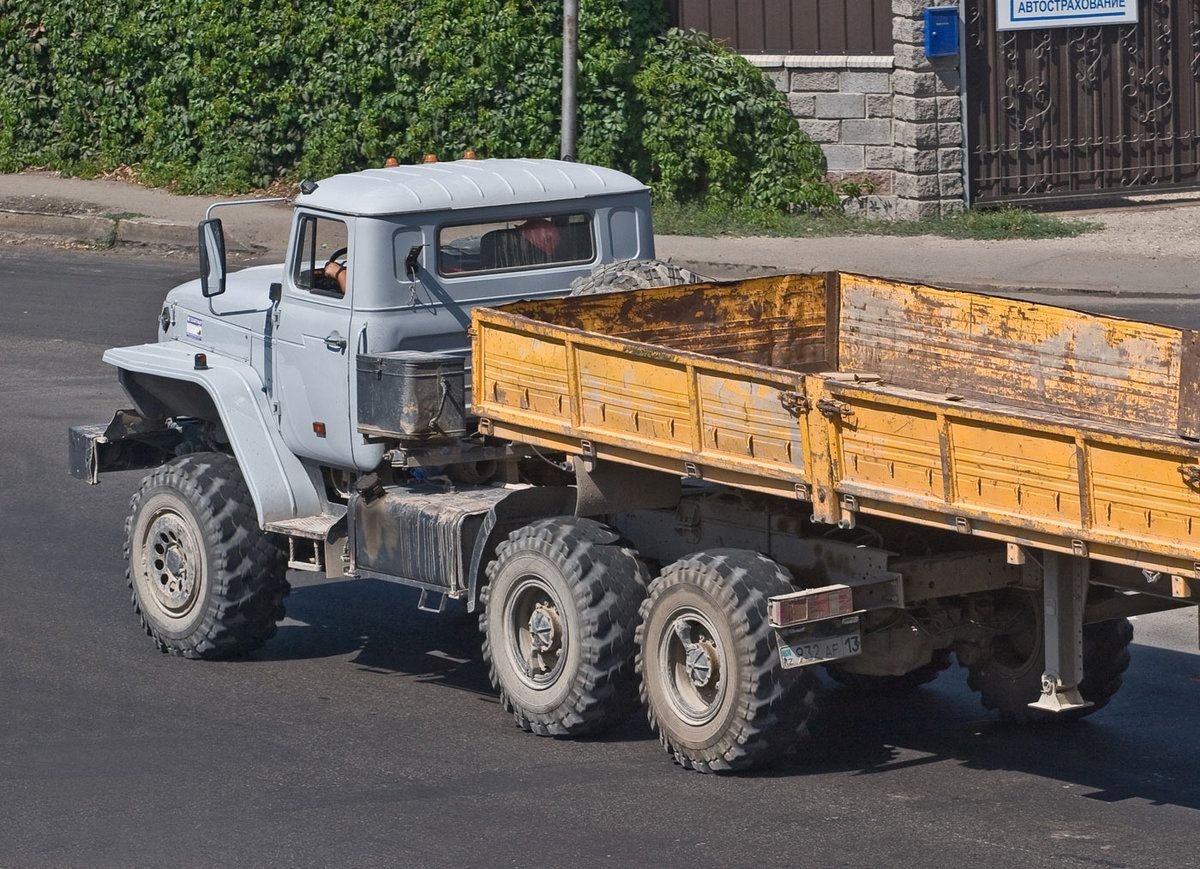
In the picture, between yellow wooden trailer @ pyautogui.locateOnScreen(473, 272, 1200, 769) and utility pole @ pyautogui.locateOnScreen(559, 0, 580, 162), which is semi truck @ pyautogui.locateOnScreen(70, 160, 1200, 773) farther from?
utility pole @ pyautogui.locateOnScreen(559, 0, 580, 162)

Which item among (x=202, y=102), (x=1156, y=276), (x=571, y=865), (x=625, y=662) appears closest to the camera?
(x=571, y=865)

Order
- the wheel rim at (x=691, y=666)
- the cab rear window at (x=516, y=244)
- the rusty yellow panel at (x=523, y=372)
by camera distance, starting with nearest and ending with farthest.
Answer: the wheel rim at (x=691, y=666) → the rusty yellow panel at (x=523, y=372) → the cab rear window at (x=516, y=244)

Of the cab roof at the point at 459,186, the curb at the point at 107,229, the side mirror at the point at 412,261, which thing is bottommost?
the curb at the point at 107,229

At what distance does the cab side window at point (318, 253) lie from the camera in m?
9.48

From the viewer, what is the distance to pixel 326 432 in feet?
31.1

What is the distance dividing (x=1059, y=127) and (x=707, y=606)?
A: 14648 millimetres

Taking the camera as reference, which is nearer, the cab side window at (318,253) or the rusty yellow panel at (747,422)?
the rusty yellow panel at (747,422)

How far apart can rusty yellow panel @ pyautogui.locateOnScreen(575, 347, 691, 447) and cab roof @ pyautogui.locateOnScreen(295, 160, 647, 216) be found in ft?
4.78

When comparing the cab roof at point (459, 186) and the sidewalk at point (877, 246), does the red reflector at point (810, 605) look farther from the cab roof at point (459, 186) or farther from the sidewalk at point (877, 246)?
the sidewalk at point (877, 246)

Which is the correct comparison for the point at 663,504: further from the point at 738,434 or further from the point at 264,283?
the point at 264,283

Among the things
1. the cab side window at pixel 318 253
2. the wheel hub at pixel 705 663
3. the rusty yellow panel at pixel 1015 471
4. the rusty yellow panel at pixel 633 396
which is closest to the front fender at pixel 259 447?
the cab side window at pixel 318 253

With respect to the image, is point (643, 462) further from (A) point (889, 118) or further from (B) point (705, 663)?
(A) point (889, 118)

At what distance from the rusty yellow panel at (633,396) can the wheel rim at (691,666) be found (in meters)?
0.70

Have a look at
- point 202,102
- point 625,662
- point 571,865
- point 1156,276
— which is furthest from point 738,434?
point 202,102
